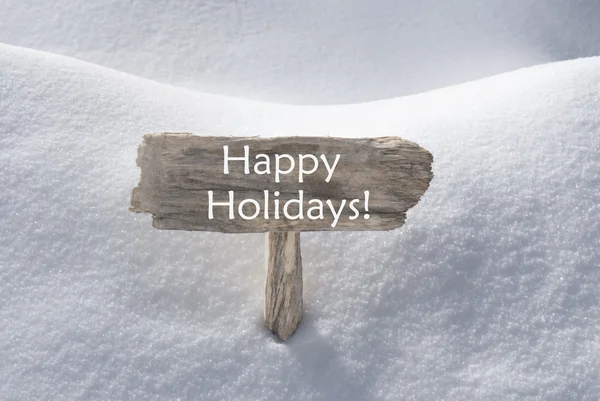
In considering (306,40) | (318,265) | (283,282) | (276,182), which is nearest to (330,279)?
(318,265)

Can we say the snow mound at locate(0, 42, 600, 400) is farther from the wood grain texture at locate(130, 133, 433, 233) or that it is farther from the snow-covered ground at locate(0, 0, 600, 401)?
the wood grain texture at locate(130, 133, 433, 233)

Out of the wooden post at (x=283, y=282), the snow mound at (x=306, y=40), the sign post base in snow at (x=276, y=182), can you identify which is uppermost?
the snow mound at (x=306, y=40)

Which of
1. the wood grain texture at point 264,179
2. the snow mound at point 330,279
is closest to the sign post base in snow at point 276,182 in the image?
the wood grain texture at point 264,179

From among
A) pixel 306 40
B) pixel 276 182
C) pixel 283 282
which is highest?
pixel 306 40

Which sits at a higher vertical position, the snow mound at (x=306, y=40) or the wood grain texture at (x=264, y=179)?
the snow mound at (x=306, y=40)

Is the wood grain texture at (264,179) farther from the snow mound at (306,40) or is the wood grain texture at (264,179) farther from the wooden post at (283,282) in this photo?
the snow mound at (306,40)

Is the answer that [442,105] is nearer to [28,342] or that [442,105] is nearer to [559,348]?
[559,348]

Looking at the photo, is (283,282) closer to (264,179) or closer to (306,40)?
(264,179)

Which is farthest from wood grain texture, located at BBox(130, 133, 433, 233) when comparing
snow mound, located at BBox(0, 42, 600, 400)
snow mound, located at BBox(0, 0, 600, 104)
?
snow mound, located at BBox(0, 0, 600, 104)

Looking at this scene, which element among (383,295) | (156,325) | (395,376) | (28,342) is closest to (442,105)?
(383,295)
